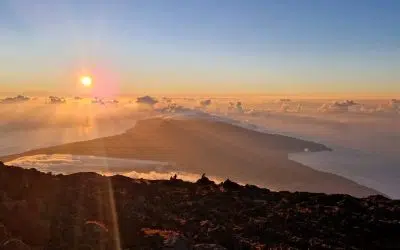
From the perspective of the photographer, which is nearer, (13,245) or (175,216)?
(13,245)

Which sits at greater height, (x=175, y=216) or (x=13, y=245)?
(x=13, y=245)

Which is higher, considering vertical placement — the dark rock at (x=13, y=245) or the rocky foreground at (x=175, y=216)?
the dark rock at (x=13, y=245)

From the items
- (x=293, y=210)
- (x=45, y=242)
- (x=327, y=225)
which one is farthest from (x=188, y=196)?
(x=45, y=242)

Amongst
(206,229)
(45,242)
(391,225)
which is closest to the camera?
(45,242)

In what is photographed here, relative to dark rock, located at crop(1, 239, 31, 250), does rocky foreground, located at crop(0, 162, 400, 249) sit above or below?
below

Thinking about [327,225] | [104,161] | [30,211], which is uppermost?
[30,211]

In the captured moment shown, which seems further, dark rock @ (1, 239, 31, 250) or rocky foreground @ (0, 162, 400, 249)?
rocky foreground @ (0, 162, 400, 249)

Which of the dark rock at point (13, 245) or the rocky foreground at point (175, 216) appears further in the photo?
the rocky foreground at point (175, 216)

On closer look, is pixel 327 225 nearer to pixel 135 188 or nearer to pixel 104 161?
pixel 135 188
